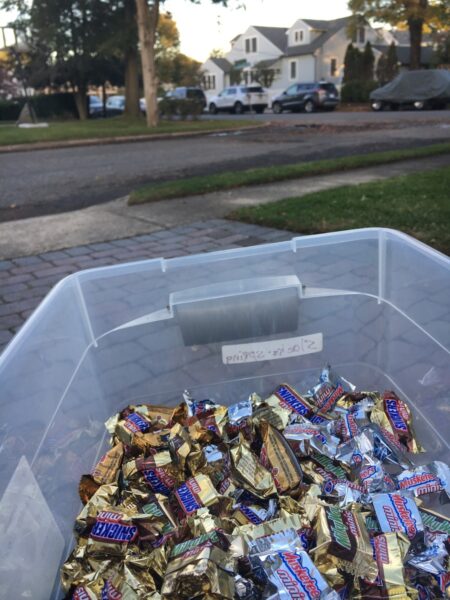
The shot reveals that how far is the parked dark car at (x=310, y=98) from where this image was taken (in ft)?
92.4

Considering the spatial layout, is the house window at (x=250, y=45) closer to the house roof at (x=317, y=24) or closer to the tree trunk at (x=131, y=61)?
the house roof at (x=317, y=24)

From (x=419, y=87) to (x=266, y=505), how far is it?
26.4 m

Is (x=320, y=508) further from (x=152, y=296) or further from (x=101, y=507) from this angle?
(x=152, y=296)

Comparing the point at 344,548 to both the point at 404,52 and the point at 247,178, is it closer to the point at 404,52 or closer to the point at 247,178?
the point at 247,178

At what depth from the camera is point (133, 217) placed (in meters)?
5.46

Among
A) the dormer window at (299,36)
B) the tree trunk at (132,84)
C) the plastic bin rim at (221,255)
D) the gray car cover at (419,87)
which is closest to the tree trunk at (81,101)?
the tree trunk at (132,84)

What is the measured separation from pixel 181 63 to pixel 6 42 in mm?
35517

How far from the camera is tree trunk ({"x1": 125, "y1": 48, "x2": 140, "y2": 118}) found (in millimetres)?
24641

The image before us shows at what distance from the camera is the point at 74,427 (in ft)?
6.10

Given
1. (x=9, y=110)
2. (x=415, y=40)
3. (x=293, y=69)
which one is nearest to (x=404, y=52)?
(x=293, y=69)

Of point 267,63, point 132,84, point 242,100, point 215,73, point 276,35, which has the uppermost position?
point 276,35

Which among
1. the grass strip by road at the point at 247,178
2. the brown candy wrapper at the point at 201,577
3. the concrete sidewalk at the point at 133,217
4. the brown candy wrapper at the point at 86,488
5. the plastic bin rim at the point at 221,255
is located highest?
the plastic bin rim at the point at 221,255

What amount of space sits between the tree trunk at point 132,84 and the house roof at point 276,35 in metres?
32.7

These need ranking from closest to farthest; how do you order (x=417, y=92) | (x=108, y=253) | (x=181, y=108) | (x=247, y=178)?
(x=108, y=253) < (x=247, y=178) < (x=181, y=108) < (x=417, y=92)
